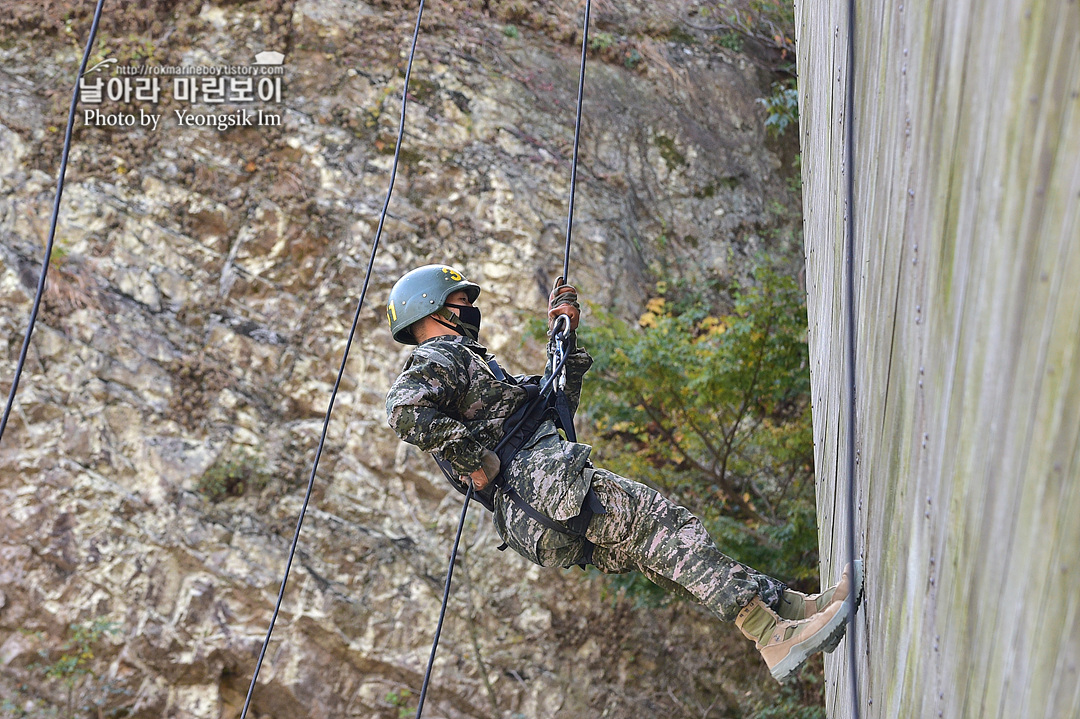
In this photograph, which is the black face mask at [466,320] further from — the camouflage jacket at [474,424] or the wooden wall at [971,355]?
the wooden wall at [971,355]

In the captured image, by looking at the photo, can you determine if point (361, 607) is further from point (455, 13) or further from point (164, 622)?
point (455, 13)

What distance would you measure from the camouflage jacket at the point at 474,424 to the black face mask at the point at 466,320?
127mm

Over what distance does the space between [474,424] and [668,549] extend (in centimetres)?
98

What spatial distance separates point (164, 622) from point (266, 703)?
4.33 feet

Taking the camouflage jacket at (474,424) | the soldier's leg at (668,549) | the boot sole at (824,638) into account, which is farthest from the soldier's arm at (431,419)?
the boot sole at (824,638)

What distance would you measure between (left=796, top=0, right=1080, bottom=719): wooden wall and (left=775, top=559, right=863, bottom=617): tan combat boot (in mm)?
201

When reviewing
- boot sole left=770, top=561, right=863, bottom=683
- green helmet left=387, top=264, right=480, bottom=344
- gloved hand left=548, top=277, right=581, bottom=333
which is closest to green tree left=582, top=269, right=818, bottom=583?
gloved hand left=548, top=277, right=581, bottom=333

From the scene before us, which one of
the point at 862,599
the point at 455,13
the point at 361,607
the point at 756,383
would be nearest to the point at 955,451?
the point at 862,599

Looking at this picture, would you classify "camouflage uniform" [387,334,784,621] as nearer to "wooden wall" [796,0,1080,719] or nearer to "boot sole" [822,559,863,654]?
"boot sole" [822,559,863,654]

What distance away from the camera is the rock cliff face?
31.2 feet

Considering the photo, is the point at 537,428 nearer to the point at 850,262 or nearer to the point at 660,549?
the point at 660,549

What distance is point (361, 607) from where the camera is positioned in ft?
32.2

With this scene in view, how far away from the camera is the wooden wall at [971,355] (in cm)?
110

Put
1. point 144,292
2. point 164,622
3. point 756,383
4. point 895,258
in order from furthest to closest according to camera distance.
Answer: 1. point 144,292
2. point 164,622
3. point 756,383
4. point 895,258
